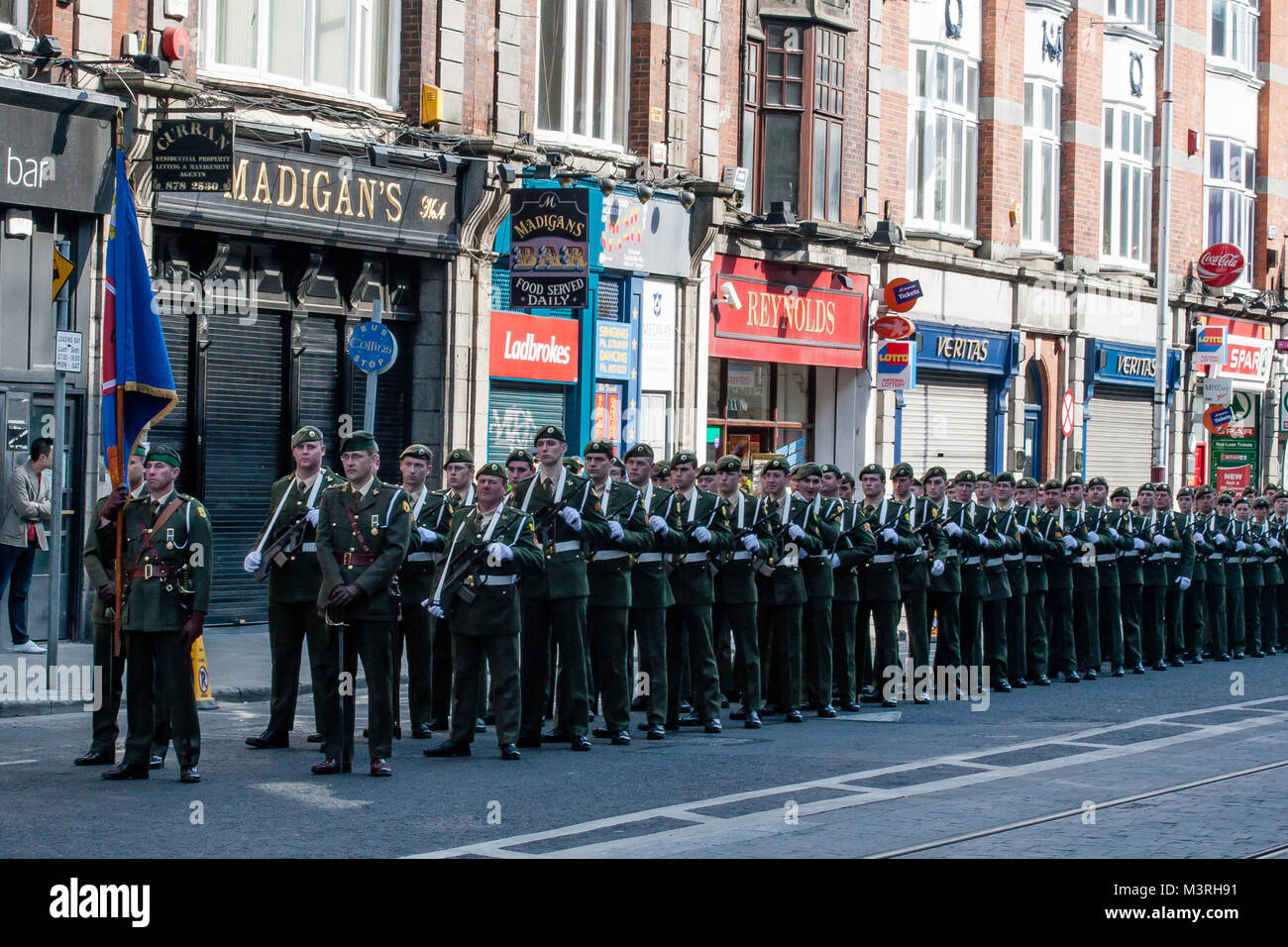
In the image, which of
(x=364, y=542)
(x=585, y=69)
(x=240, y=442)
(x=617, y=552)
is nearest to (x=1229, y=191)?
(x=585, y=69)

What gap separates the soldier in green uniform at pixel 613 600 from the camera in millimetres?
12969

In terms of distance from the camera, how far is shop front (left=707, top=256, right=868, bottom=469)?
26359 mm

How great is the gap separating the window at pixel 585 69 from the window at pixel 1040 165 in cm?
1071

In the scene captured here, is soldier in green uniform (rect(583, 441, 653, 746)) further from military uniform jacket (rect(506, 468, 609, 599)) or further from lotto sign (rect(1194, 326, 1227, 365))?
lotto sign (rect(1194, 326, 1227, 365))

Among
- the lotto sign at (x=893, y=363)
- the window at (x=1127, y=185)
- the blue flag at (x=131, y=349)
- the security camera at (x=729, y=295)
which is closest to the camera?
the blue flag at (x=131, y=349)

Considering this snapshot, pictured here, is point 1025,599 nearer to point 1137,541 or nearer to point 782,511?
point 1137,541

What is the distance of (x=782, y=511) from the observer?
14719 mm

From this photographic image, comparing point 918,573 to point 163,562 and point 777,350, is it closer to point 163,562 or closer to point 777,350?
point 163,562

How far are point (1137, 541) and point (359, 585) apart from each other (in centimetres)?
1148

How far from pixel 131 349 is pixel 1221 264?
89.7 ft

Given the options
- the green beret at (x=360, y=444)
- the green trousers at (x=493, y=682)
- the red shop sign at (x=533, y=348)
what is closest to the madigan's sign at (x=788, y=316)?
the red shop sign at (x=533, y=348)

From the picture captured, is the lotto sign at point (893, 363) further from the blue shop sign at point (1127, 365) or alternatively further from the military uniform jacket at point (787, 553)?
the military uniform jacket at point (787, 553)

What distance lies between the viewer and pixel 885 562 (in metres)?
16.0

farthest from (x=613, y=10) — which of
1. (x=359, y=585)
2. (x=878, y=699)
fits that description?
(x=359, y=585)
